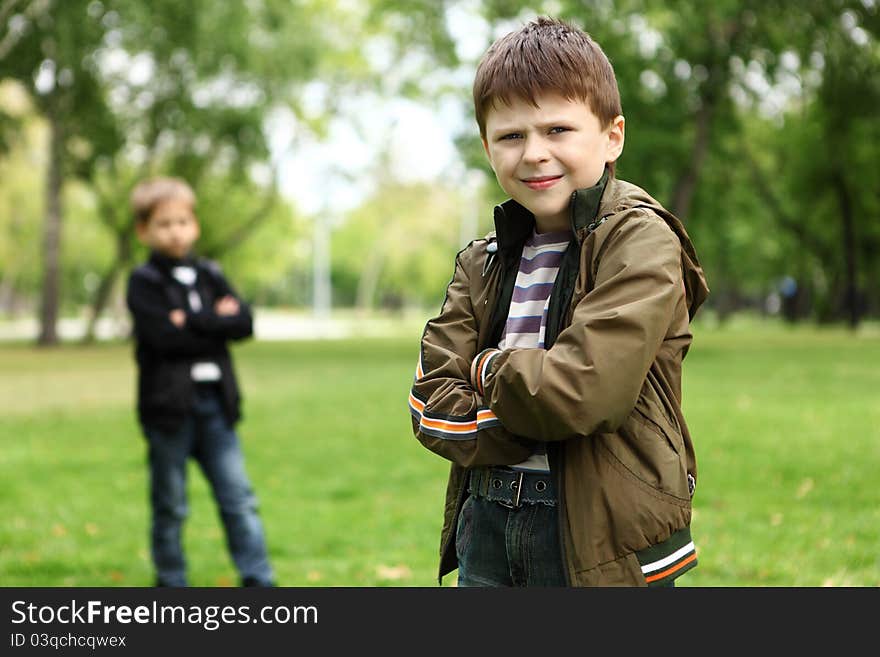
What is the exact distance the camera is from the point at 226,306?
5035mm

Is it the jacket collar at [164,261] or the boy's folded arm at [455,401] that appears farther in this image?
the jacket collar at [164,261]

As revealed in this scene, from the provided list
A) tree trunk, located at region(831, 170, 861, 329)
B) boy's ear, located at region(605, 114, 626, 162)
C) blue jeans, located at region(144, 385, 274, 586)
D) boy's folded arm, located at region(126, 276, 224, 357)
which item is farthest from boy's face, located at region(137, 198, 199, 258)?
tree trunk, located at region(831, 170, 861, 329)

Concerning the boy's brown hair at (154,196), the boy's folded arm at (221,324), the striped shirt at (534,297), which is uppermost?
the boy's brown hair at (154,196)

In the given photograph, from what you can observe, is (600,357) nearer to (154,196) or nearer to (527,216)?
(527,216)

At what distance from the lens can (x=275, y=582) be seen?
5.29 meters

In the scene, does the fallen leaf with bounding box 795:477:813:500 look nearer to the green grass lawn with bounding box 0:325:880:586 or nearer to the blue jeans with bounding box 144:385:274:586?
the green grass lawn with bounding box 0:325:880:586

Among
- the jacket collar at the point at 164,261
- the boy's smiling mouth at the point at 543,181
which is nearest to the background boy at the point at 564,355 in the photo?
the boy's smiling mouth at the point at 543,181

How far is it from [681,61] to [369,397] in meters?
12.2

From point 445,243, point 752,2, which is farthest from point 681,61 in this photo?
point 445,243

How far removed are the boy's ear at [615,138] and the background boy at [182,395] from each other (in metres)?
2.94

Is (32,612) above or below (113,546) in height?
above

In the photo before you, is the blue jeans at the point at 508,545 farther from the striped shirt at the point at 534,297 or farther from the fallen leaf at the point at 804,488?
the fallen leaf at the point at 804,488

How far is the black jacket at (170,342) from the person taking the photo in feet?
15.8

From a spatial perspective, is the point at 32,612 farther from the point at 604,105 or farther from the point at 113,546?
the point at 113,546
